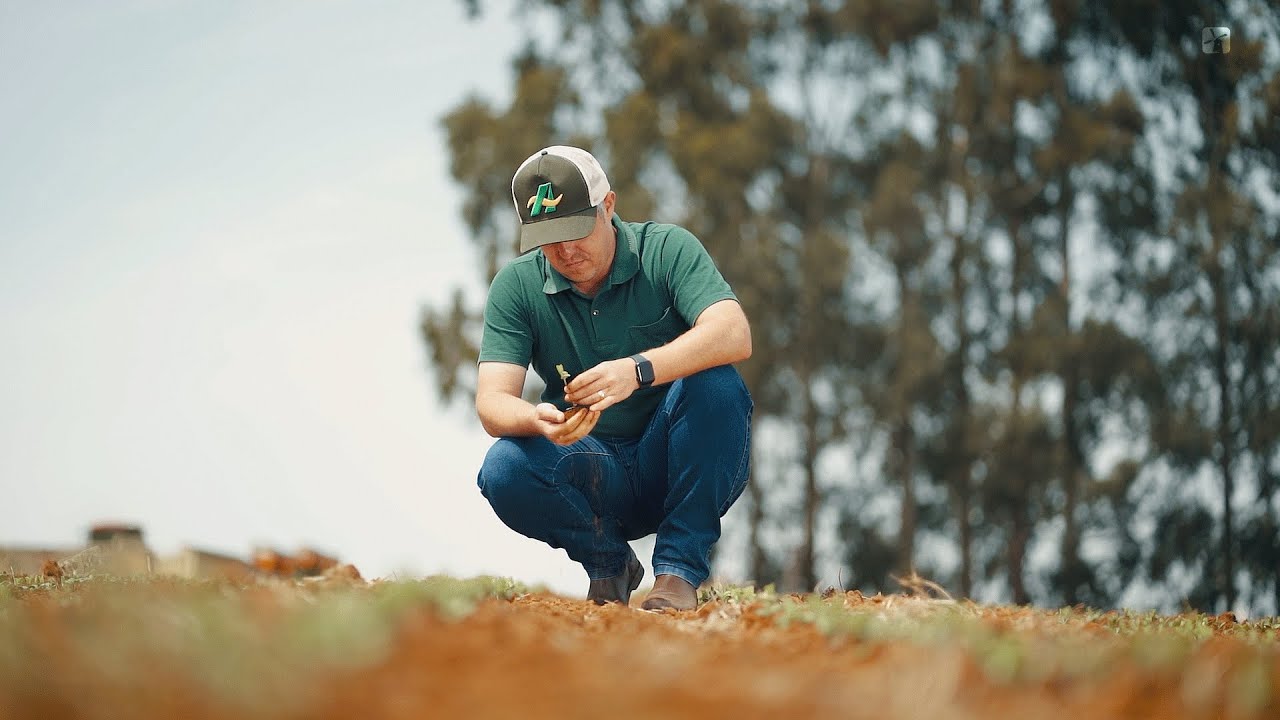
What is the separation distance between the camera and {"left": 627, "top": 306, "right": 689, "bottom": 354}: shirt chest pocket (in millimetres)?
3852

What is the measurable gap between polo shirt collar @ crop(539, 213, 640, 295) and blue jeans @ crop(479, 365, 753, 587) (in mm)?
413

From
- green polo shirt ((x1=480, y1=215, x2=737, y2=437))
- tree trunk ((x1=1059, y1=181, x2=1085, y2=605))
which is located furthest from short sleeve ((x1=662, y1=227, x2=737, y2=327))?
tree trunk ((x1=1059, y1=181, x2=1085, y2=605))

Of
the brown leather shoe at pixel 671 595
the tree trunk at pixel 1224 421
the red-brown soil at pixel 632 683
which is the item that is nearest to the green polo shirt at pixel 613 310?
the brown leather shoe at pixel 671 595

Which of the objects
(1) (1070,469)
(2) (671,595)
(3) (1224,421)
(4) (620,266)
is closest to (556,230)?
(4) (620,266)

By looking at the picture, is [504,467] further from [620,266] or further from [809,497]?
[809,497]

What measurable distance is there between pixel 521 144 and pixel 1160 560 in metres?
10.3

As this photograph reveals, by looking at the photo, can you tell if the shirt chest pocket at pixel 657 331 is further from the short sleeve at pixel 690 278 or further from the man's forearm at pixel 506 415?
the man's forearm at pixel 506 415

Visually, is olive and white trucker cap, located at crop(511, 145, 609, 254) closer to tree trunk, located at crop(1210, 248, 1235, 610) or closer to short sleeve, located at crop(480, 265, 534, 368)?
short sleeve, located at crop(480, 265, 534, 368)

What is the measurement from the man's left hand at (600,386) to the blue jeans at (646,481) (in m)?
0.32

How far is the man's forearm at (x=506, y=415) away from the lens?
3.49 m

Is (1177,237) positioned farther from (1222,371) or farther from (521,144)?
(521,144)

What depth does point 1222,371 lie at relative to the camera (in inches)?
558

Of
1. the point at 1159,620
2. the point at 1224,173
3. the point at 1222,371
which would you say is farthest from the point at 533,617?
the point at 1224,173

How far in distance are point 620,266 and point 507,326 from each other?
41 centimetres
